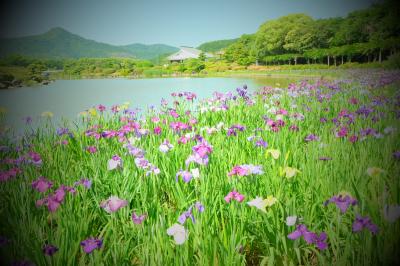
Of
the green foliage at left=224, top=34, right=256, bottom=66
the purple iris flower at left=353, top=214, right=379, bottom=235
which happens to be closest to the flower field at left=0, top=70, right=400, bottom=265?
the purple iris flower at left=353, top=214, right=379, bottom=235

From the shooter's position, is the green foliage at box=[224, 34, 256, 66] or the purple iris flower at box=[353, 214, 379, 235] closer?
the purple iris flower at box=[353, 214, 379, 235]

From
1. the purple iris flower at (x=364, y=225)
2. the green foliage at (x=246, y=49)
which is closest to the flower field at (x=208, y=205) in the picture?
the purple iris flower at (x=364, y=225)

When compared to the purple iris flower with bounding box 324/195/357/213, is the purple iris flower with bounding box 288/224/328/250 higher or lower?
lower

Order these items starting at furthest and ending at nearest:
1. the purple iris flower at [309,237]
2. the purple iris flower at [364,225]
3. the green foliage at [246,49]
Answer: the green foliage at [246,49] → the purple iris flower at [309,237] → the purple iris flower at [364,225]

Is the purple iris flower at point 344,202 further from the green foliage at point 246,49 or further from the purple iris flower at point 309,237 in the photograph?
the green foliage at point 246,49

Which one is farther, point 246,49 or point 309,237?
point 246,49

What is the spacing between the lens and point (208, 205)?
169 cm

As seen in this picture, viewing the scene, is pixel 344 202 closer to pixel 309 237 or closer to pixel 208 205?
pixel 309 237

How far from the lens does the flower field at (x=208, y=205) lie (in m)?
1.23

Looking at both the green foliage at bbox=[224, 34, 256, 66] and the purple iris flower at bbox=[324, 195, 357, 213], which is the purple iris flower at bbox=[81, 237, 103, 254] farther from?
the green foliage at bbox=[224, 34, 256, 66]

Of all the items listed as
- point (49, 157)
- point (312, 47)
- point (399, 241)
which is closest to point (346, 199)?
point (399, 241)

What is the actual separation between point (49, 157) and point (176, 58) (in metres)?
42.7

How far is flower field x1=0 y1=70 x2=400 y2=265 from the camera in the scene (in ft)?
4.03

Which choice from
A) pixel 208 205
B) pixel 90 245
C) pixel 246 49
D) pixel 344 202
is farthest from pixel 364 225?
pixel 246 49
